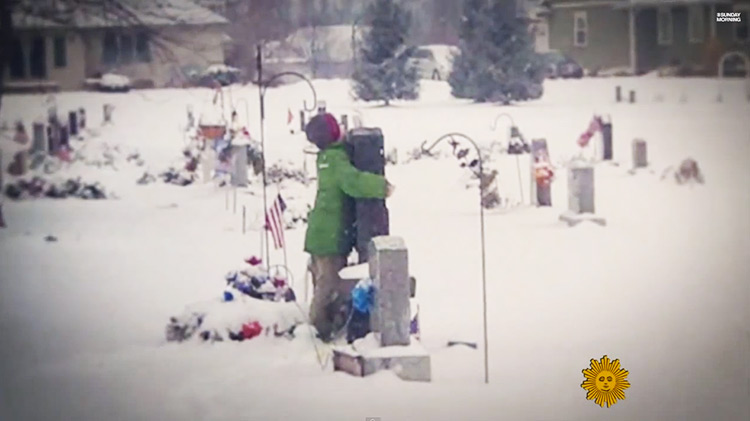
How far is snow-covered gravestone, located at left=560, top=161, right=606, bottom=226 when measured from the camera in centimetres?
320

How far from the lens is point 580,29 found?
10.4 feet

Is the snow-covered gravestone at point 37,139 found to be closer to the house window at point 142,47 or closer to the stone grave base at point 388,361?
the house window at point 142,47

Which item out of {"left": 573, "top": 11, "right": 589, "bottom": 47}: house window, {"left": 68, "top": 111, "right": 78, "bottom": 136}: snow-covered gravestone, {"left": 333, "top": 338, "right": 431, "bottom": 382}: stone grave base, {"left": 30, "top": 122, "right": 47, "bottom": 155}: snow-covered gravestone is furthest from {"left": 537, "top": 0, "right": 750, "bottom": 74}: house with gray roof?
{"left": 30, "top": 122, "right": 47, "bottom": 155}: snow-covered gravestone

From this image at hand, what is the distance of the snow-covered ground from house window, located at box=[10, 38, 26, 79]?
0.24 ft

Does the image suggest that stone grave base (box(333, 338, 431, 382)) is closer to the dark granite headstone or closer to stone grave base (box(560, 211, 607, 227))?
the dark granite headstone

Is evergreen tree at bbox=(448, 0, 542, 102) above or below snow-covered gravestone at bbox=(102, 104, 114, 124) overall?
above

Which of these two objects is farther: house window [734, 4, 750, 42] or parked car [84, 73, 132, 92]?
house window [734, 4, 750, 42]

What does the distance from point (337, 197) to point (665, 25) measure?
1.12 metres

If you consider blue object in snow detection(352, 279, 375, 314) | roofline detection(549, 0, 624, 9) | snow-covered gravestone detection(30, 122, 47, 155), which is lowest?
blue object in snow detection(352, 279, 375, 314)

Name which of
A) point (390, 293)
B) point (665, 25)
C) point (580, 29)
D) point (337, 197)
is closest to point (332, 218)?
point (337, 197)

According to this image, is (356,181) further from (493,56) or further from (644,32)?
(644,32)

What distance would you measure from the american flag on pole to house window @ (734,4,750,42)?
1.48 m

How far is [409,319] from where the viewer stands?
3.10 metres

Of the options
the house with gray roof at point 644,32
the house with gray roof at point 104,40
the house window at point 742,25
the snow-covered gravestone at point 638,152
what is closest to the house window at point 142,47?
the house with gray roof at point 104,40
